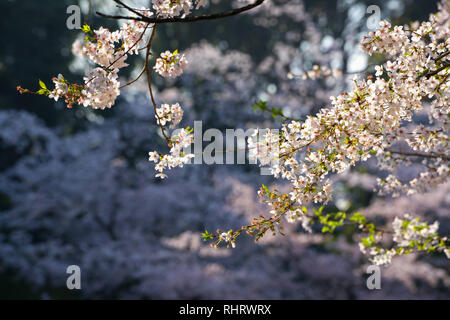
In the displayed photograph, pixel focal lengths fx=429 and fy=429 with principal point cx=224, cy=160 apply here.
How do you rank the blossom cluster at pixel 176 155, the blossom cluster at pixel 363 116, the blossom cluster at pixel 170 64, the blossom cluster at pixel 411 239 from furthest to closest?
the blossom cluster at pixel 411 239 → the blossom cluster at pixel 170 64 → the blossom cluster at pixel 176 155 → the blossom cluster at pixel 363 116

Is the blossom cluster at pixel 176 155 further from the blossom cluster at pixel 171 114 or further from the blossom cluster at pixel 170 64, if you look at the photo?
the blossom cluster at pixel 170 64

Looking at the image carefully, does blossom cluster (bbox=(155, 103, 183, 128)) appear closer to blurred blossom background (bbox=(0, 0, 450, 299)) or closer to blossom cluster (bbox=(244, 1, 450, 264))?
blossom cluster (bbox=(244, 1, 450, 264))

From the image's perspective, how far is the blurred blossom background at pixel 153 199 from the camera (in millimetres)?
9328

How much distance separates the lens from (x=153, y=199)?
10781 mm

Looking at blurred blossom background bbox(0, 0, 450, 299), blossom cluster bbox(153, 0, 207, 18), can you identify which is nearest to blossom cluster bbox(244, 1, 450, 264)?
blossom cluster bbox(153, 0, 207, 18)

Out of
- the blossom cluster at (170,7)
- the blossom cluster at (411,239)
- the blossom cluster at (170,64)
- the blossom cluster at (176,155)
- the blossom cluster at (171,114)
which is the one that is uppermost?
the blossom cluster at (170,7)

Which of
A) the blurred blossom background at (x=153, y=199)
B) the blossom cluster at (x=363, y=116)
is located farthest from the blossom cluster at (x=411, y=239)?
the blurred blossom background at (x=153, y=199)

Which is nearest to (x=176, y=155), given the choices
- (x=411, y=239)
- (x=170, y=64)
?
(x=170, y=64)

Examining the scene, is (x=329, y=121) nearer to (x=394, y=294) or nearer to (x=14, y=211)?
(x=394, y=294)

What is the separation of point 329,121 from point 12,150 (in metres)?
12.3

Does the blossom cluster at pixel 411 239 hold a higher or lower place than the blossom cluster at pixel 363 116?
lower

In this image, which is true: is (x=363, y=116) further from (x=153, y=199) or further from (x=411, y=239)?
(x=153, y=199)

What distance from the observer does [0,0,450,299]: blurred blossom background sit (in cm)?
933

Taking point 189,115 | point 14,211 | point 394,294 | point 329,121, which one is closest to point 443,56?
point 329,121
